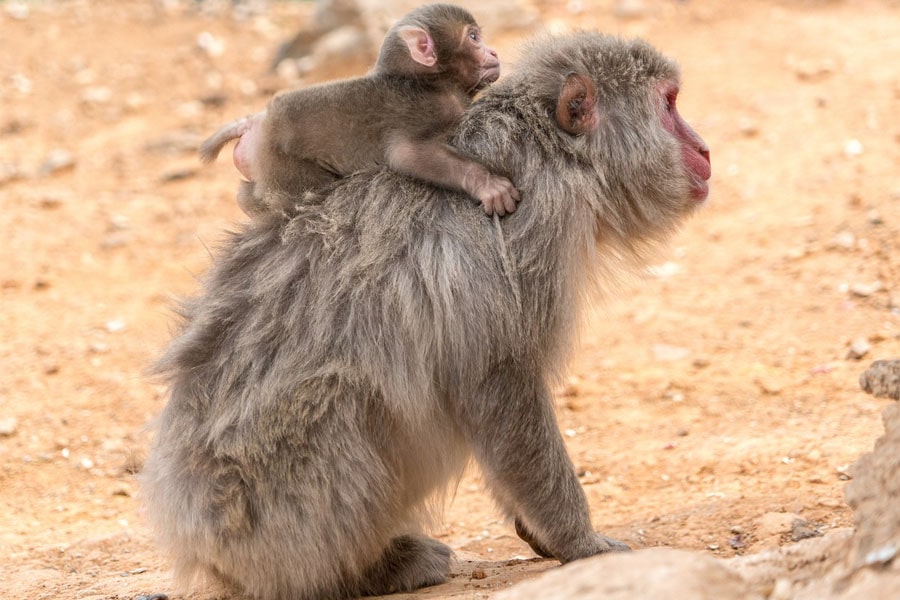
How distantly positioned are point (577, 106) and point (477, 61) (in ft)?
1.78

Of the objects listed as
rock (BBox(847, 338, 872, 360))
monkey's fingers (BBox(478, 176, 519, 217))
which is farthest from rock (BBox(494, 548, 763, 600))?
rock (BBox(847, 338, 872, 360))

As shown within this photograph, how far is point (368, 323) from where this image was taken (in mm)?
3779

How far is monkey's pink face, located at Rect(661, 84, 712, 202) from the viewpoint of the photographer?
419 cm

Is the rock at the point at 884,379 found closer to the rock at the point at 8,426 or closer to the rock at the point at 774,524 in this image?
the rock at the point at 774,524

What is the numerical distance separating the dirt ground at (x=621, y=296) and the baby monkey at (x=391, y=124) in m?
0.25

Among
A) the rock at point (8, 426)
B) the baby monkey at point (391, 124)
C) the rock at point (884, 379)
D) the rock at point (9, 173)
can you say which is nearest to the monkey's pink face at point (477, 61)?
the baby monkey at point (391, 124)

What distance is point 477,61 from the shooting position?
14.3 feet

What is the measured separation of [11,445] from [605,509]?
3118 millimetres

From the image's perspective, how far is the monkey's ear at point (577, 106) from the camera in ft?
13.1

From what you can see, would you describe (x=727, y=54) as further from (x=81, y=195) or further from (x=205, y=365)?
(x=205, y=365)

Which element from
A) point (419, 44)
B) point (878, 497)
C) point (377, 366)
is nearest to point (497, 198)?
point (377, 366)

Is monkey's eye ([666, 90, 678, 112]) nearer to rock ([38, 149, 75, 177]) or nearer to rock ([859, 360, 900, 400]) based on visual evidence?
rock ([859, 360, 900, 400])

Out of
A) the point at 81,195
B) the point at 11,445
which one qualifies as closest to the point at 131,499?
the point at 11,445

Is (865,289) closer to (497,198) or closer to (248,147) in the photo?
(497,198)
